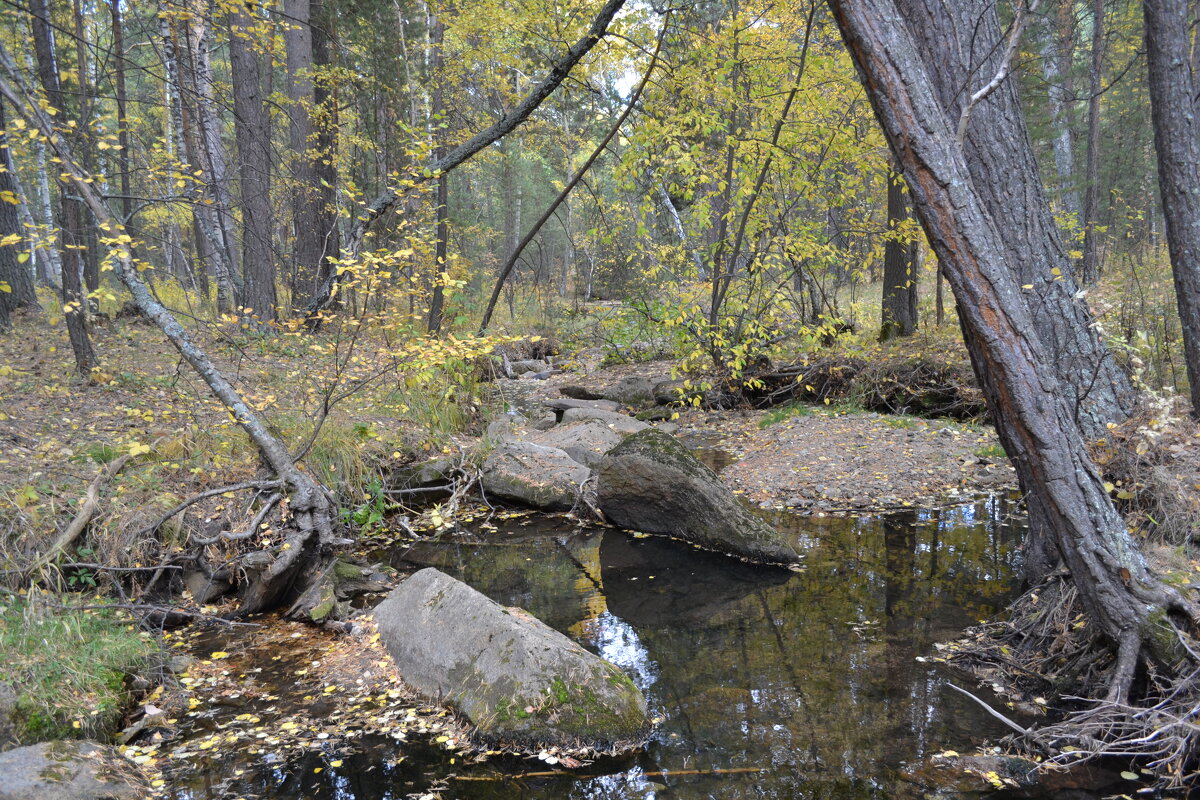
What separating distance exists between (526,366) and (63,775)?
1278 centimetres

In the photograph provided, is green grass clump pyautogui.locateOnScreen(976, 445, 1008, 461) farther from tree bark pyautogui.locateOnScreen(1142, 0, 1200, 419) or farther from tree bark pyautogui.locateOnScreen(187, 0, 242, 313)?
tree bark pyautogui.locateOnScreen(187, 0, 242, 313)

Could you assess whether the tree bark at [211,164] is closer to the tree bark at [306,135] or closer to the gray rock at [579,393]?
the tree bark at [306,135]

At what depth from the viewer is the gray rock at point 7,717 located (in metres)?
3.42

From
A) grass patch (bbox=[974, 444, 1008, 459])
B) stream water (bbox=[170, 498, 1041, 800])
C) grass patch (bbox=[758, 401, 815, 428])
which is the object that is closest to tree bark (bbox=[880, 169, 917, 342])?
grass patch (bbox=[758, 401, 815, 428])

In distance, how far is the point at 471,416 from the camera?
940 centimetres

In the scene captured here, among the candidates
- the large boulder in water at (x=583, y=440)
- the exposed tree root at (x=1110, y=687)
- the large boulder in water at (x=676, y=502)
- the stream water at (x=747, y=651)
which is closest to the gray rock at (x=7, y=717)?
the stream water at (x=747, y=651)

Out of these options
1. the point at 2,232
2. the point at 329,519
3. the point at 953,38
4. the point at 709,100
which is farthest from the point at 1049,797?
the point at 2,232

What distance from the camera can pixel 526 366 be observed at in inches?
614

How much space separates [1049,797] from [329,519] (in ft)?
17.7

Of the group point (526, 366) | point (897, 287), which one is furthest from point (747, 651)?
point (526, 366)

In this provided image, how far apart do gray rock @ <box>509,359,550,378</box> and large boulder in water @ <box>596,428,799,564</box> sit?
825cm

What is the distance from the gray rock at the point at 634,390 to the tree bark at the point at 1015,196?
803 centimetres

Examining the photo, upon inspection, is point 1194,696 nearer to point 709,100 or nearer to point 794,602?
point 794,602

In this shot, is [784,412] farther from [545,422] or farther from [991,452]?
[545,422]
